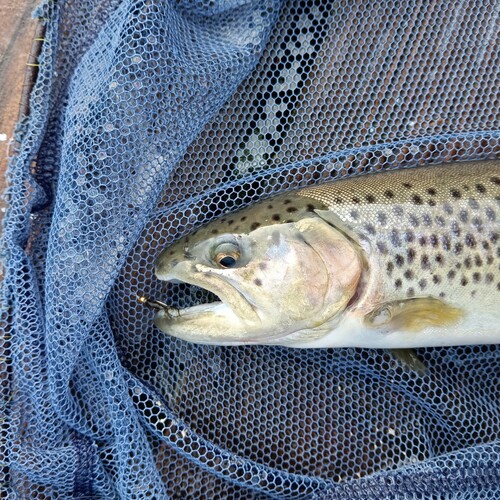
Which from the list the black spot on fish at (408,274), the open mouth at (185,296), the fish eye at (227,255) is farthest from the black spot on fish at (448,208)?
the open mouth at (185,296)

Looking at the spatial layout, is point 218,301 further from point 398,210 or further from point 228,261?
point 398,210

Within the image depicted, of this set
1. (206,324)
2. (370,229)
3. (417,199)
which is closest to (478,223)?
(417,199)

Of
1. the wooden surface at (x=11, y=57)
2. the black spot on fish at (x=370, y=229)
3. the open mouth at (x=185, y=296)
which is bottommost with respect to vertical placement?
the open mouth at (x=185, y=296)

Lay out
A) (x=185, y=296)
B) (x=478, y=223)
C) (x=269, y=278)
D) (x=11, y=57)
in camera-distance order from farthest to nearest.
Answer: (x=11, y=57) → (x=185, y=296) → (x=478, y=223) → (x=269, y=278)

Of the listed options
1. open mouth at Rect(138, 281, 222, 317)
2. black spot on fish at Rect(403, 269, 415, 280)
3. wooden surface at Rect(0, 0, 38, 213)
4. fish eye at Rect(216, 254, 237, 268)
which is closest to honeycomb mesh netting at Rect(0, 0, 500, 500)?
open mouth at Rect(138, 281, 222, 317)

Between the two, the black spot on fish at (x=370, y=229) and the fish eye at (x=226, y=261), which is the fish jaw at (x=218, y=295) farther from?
the black spot on fish at (x=370, y=229)

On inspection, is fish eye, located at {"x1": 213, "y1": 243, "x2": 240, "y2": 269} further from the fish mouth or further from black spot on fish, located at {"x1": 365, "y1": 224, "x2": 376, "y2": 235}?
black spot on fish, located at {"x1": 365, "y1": 224, "x2": 376, "y2": 235}

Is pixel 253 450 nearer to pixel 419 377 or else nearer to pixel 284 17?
pixel 419 377
